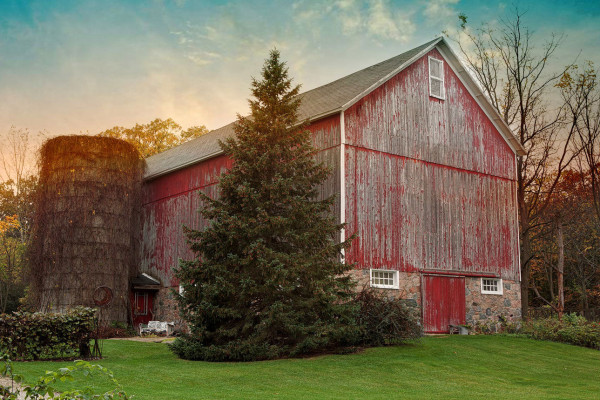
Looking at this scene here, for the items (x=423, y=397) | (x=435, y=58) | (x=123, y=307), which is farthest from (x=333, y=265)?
(x=123, y=307)

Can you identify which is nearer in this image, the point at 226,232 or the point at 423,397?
the point at 423,397

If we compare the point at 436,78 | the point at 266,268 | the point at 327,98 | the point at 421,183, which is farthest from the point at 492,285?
the point at 266,268

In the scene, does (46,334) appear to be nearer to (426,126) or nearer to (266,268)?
(266,268)

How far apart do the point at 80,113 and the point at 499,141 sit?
1624 cm

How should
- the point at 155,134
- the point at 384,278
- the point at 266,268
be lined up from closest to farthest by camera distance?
the point at 266,268 → the point at 384,278 → the point at 155,134

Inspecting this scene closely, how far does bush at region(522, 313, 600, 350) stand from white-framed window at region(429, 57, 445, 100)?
8587 millimetres

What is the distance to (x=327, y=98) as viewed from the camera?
71.6ft

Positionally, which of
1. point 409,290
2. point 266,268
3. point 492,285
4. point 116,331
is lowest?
point 116,331

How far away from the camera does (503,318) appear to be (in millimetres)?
22719

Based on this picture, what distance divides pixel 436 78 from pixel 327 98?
4130mm

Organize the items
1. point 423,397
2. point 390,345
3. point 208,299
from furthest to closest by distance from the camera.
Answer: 1. point 390,345
2. point 208,299
3. point 423,397

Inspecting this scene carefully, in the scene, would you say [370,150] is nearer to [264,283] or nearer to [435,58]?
[435,58]

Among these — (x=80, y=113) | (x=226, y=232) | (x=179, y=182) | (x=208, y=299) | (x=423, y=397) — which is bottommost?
(x=423, y=397)

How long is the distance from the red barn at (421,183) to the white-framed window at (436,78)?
0.04 meters
